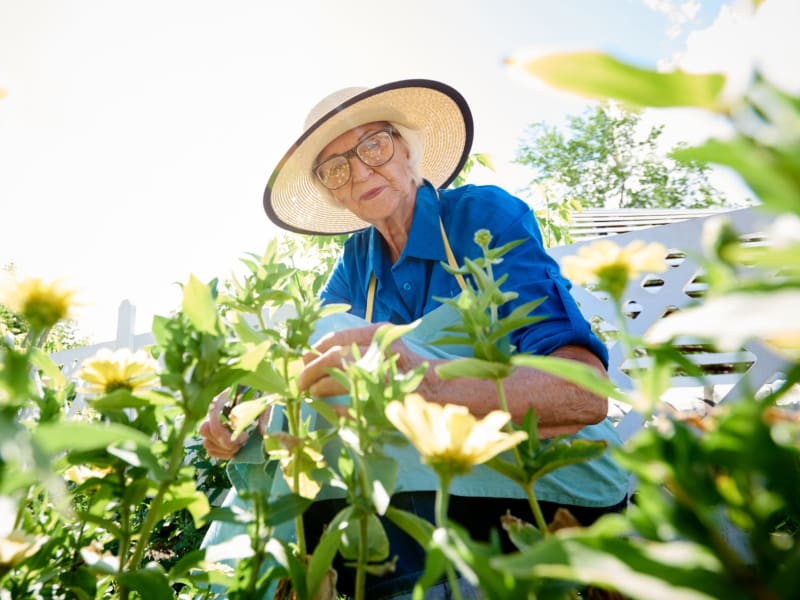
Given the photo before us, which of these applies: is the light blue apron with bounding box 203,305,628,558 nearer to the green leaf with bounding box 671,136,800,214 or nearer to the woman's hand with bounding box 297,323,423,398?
the woman's hand with bounding box 297,323,423,398

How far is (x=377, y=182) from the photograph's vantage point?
4.63ft

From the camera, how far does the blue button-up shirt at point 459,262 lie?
2.83ft

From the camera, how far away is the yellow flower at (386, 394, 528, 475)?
0.86 feet

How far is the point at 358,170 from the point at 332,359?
1.00m

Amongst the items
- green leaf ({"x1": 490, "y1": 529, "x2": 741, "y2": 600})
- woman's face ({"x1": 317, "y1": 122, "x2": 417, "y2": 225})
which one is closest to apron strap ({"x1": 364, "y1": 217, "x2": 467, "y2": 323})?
woman's face ({"x1": 317, "y1": 122, "x2": 417, "y2": 225})

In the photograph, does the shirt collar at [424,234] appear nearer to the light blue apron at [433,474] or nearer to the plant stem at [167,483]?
the light blue apron at [433,474]

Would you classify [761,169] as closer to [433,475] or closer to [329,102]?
[433,475]

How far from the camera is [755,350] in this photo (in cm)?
204

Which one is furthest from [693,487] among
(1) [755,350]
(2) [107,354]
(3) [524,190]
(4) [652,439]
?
(3) [524,190]

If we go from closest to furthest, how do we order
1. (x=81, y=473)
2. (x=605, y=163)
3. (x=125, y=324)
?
(x=81, y=473) → (x=125, y=324) → (x=605, y=163)

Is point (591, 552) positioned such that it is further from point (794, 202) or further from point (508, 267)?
point (508, 267)

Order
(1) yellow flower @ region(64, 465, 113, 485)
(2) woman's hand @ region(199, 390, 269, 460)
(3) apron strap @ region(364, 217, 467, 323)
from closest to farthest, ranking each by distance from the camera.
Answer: (1) yellow flower @ region(64, 465, 113, 485) < (2) woman's hand @ region(199, 390, 269, 460) < (3) apron strap @ region(364, 217, 467, 323)

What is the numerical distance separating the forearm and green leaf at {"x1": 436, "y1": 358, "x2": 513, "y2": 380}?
300 millimetres

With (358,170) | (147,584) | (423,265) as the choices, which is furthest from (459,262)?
(147,584)
